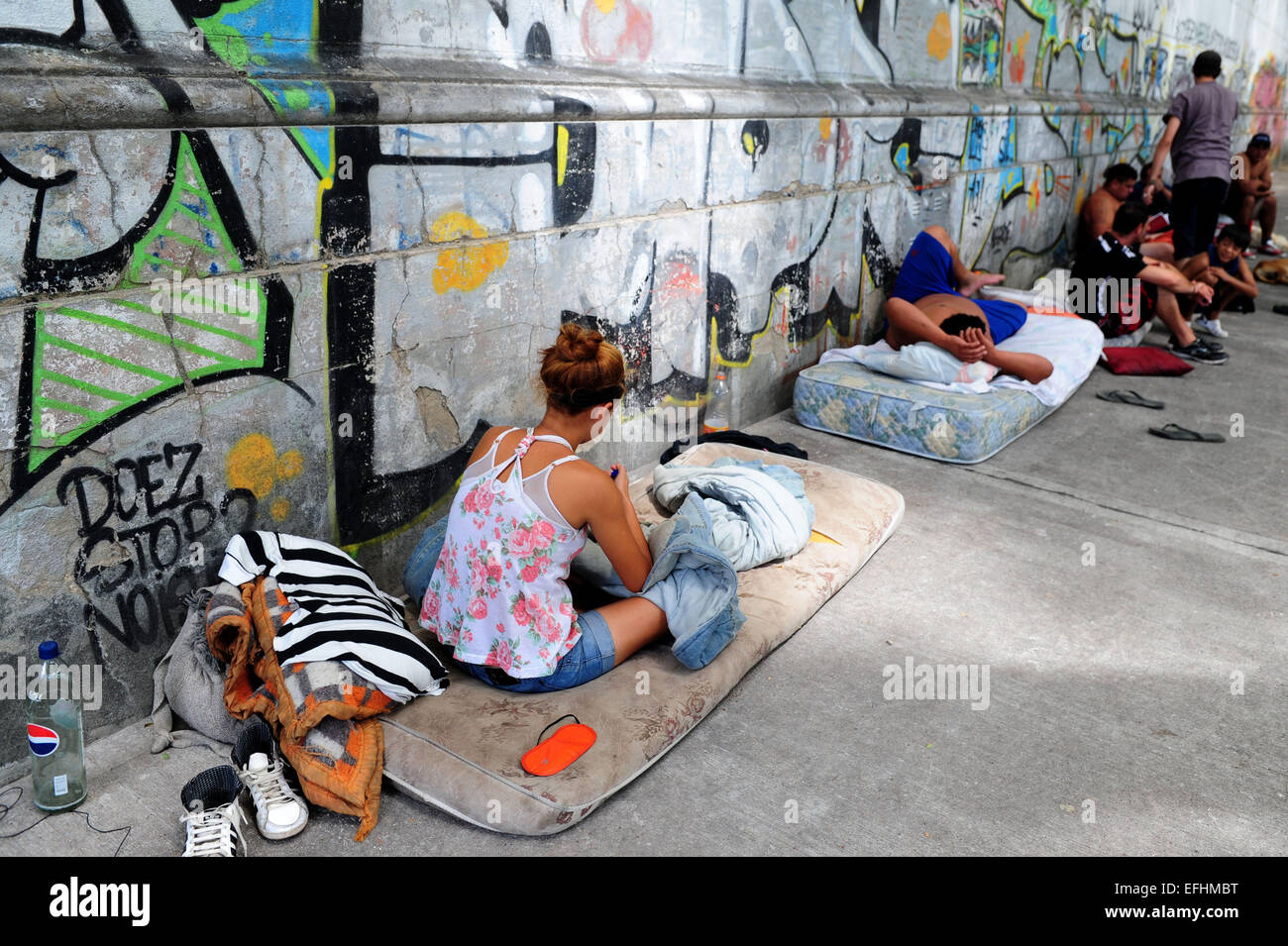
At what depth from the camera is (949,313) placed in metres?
5.69

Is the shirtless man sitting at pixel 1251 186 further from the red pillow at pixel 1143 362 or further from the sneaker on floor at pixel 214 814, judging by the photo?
the sneaker on floor at pixel 214 814

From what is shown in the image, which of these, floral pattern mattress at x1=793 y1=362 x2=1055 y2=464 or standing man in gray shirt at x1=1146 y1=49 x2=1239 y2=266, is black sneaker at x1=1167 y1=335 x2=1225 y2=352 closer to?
standing man in gray shirt at x1=1146 y1=49 x2=1239 y2=266

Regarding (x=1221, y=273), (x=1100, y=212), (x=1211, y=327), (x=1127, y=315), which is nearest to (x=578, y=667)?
(x=1127, y=315)

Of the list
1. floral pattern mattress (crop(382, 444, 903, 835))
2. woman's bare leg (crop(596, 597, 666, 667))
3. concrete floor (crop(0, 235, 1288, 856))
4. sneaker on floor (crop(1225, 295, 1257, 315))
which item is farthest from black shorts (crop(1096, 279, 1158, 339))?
woman's bare leg (crop(596, 597, 666, 667))

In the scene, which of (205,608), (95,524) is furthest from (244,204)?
(205,608)

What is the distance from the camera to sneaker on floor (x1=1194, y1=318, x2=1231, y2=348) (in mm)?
7873

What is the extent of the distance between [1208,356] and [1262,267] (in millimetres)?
3960

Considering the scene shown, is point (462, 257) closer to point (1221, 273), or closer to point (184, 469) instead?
point (184, 469)

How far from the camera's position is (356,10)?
313cm

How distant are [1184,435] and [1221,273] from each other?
10.8ft

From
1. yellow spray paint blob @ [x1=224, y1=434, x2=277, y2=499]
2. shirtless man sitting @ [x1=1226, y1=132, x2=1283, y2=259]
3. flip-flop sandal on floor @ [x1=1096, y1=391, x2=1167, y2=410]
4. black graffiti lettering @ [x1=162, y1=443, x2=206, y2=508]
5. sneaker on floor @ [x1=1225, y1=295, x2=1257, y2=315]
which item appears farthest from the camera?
shirtless man sitting @ [x1=1226, y1=132, x2=1283, y2=259]

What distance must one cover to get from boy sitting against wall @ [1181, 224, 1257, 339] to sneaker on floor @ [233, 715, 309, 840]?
7591 mm

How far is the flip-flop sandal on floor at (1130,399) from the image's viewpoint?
19.9ft

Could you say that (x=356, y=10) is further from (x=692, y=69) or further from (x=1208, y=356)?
(x=1208, y=356)
